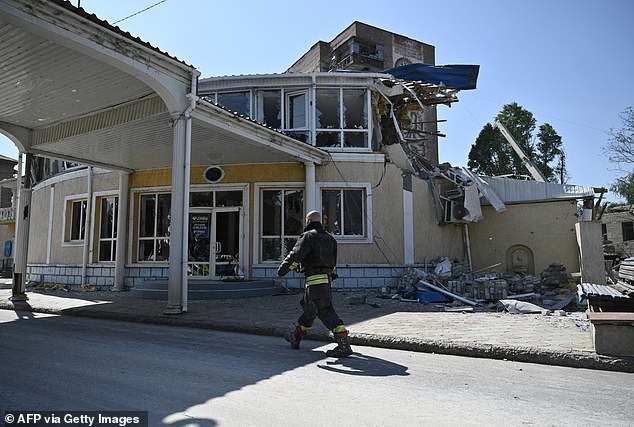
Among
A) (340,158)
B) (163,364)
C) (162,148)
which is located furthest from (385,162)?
(163,364)

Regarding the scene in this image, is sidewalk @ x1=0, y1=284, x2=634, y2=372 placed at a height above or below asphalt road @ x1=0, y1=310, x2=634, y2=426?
above

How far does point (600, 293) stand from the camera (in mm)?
5812

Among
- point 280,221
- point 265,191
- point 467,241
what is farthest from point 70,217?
point 467,241

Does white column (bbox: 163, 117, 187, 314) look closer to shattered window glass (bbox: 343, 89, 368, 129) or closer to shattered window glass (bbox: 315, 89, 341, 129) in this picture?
shattered window glass (bbox: 315, 89, 341, 129)

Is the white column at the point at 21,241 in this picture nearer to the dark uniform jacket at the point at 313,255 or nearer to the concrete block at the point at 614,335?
the dark uniform jacket at the point at 313,255

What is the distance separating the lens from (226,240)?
13430 millimetres

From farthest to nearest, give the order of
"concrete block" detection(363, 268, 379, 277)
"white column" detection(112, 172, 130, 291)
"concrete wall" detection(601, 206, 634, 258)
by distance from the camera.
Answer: "concrete wall" detection(601, 206, 634, 258) → "white column" detection(112, 172, 130, 291) → "concrete block" detection(363, 268, 379, 277)

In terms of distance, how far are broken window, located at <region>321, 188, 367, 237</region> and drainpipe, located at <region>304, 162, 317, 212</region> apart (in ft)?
1.99

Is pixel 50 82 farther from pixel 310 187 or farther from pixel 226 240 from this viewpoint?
pixel 310 187

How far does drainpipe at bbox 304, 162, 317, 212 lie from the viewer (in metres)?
12.7

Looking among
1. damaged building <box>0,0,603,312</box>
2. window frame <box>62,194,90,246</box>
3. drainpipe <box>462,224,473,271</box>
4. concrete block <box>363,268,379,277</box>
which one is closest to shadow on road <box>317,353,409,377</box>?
damaged building <box>0,0,603,312</box>

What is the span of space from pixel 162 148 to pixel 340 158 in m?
5.08

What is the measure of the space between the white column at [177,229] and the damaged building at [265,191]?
0.05 metres

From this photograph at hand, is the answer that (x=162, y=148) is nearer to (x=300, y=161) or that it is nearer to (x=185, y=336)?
(x=300, y=161)
